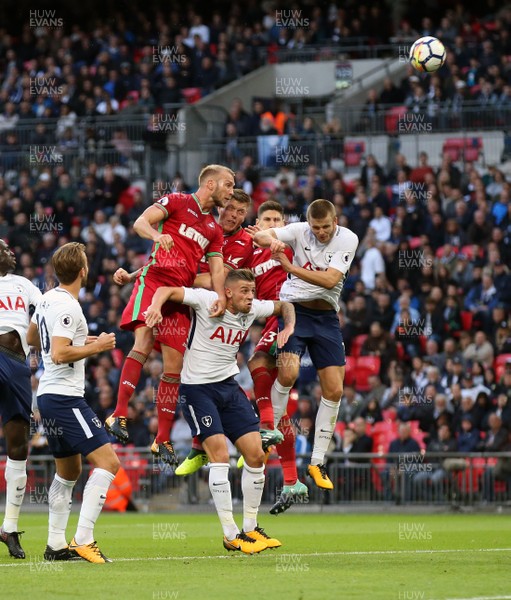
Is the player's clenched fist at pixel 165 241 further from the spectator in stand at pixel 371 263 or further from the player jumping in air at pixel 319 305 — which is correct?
the spectator in stand at pixel 371 263

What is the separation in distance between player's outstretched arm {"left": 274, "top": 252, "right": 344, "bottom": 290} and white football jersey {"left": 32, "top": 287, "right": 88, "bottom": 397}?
7.95 feet

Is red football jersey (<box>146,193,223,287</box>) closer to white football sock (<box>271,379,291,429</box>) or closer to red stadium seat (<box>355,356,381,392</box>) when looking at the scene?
white football sock (<box>271,379,291,429</box>)

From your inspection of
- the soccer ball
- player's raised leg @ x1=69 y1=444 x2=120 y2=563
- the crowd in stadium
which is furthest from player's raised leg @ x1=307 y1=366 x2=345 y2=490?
the crowd in stadium

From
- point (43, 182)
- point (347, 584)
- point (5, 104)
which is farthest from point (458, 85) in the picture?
point (347, 584)

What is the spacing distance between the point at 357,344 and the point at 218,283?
10.5 metres

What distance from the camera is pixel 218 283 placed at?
472 inches

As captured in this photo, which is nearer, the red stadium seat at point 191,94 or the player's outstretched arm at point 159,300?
the player's outstretched arm at point 159,300

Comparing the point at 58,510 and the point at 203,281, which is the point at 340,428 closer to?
the point at 203,281

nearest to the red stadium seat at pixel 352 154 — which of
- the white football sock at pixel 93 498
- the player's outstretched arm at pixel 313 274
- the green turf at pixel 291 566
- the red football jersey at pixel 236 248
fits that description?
the green turf at pixel 291 566

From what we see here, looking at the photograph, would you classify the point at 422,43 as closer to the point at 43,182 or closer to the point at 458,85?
the point at 458,85

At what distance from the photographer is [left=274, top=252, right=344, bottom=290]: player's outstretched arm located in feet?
39.6

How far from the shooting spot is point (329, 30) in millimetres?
30703

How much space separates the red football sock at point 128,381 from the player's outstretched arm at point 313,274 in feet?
5.19

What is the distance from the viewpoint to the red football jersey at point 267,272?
13.4 m
